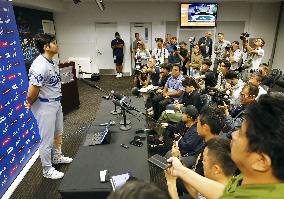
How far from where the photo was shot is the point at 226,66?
4672 millimetres

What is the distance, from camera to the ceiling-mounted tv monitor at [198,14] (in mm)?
8086

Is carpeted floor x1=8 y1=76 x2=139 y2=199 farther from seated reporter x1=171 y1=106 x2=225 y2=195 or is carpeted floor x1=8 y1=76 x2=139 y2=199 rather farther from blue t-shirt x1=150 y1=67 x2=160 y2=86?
seated reporter x1=171 y1=106 x2=225 y2=195

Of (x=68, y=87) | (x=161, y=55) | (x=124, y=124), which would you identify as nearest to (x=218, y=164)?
(x=124, y=124)

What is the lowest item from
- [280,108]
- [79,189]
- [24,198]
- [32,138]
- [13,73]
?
[24,198]

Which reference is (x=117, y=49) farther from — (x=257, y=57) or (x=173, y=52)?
(x=257, y=57)

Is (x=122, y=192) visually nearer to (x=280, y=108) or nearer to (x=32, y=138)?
(x=280, y=108)

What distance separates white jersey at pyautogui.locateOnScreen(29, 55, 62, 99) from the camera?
270 cm

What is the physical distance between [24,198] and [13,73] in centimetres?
156

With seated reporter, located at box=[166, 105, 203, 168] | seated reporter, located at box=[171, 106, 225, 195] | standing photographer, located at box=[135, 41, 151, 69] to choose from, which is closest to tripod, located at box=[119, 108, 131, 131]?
seated reporter, located at box=[166, 105, 203, 168]

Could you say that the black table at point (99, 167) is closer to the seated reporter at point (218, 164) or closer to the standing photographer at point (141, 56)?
the seated reporter at point (218, 164)

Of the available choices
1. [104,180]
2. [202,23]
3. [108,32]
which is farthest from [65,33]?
[104,180]

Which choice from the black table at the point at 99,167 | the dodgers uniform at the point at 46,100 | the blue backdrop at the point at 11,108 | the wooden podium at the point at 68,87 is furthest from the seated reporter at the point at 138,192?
the wooden podium at the point at 68,87

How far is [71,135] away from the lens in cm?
428

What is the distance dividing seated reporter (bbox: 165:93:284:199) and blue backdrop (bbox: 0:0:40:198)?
2828 mm
